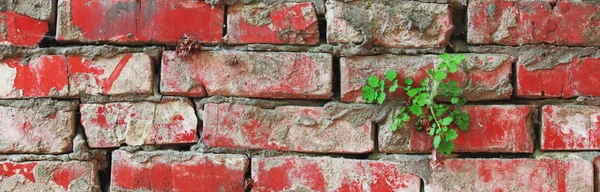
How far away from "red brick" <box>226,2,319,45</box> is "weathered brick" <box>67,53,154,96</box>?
7.1 inches

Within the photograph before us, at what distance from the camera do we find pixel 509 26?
3.35ft

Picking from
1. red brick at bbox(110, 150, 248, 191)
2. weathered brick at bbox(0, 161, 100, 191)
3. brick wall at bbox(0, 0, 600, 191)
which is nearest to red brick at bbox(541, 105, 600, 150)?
brick wall at bbox(0, 0, 600, 191)

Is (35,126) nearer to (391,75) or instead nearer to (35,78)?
(35,78)

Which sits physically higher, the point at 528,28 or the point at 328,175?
the point at 528,28

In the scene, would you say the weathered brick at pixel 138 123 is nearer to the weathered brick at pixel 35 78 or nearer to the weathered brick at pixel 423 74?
the weathered brick at pixel 35 78

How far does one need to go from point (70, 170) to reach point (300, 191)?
0.46 meters

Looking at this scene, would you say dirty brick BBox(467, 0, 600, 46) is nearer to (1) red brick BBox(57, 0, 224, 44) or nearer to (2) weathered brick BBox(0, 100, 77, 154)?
(1) red brick BBox(57, 0, 224, 44)

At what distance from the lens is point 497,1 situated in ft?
3.36

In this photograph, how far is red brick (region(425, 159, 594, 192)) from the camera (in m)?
0.99

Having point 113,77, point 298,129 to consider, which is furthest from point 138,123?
point 298,129

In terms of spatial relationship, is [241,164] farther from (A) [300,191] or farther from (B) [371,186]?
(B) [371,186]

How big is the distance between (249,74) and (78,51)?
13.7 inches

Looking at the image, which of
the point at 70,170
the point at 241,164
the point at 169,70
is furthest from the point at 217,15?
the point at 70,170

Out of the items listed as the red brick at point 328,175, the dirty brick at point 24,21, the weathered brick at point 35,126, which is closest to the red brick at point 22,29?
the dirty brick at point 24,21
